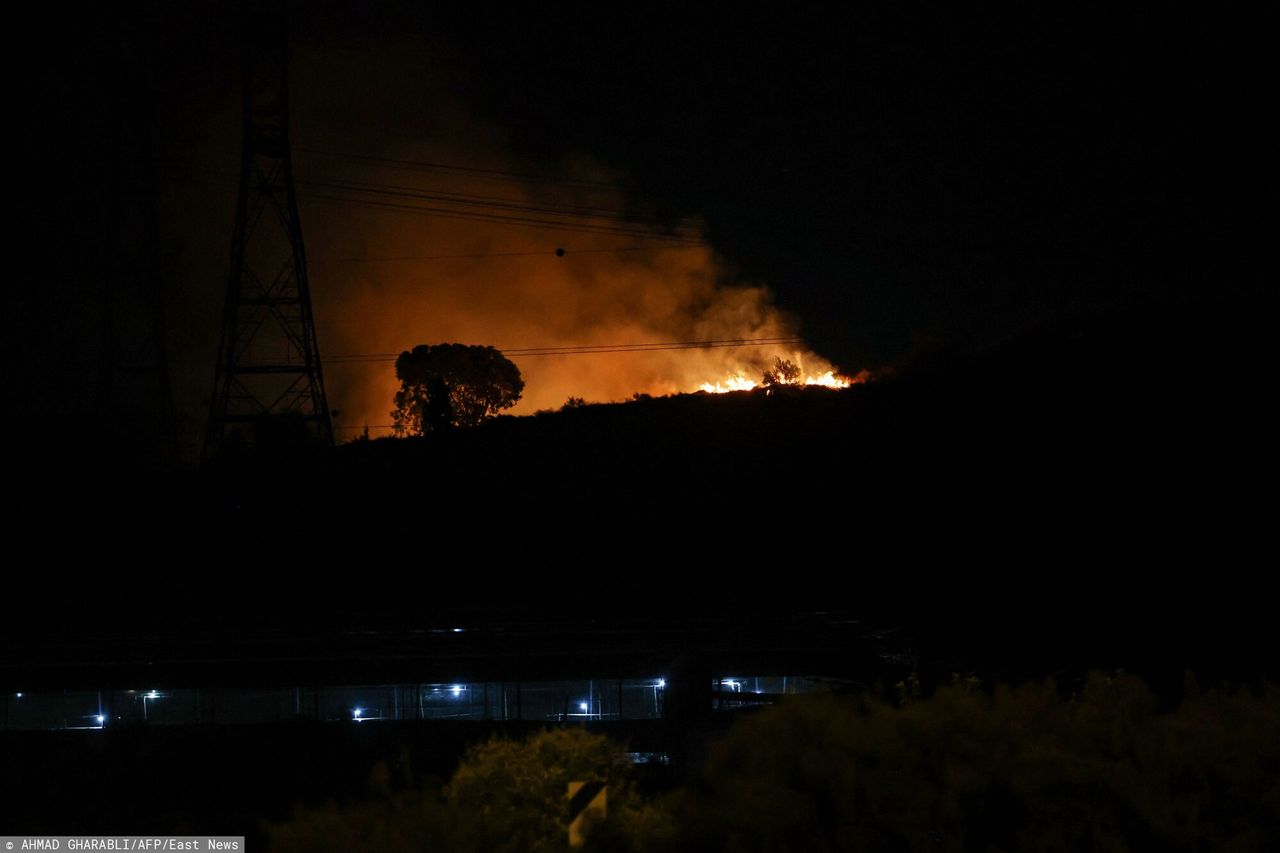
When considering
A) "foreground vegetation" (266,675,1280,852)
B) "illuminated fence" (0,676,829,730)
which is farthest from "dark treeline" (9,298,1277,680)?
"foreground vegetation" (266,675,1280,852)

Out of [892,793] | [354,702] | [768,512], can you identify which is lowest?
[892,793]

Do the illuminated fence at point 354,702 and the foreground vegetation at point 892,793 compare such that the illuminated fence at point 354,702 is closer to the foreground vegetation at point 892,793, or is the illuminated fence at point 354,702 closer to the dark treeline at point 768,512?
the foreground vegetation at point 892,793

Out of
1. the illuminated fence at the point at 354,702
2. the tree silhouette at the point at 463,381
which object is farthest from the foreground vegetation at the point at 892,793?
the tree silhouette at the point at 463,381

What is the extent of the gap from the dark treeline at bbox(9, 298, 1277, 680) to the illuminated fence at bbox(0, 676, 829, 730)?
716cm

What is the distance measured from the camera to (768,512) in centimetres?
2984

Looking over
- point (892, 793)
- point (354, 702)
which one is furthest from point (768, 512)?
point (892, 793)

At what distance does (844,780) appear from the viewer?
4.69 m

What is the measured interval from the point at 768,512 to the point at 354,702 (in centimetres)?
1947

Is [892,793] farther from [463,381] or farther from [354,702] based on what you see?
[463,381]

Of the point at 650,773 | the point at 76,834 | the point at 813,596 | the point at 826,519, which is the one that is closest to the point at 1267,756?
the point at 650,773

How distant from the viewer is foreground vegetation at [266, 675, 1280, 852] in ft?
14.7

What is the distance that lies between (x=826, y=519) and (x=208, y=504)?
1848 centimetres

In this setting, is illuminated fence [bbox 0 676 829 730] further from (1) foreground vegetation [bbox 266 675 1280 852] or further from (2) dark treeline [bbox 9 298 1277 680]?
(2) dark treeline [bbox 9 298 1277 680]

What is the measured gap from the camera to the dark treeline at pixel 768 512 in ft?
75.7
